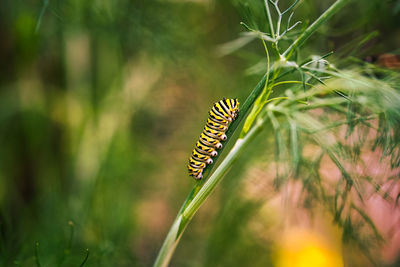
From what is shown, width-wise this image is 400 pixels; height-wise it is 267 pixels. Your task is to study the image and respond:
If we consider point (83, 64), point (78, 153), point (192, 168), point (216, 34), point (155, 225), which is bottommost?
point (155, 225)

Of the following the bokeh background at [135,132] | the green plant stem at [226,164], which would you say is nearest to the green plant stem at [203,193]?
the green plant stem at [226,164]

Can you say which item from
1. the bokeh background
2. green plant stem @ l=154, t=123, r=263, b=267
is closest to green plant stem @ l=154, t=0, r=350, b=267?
green plant stem @ l=154, t=123, r=263, b=267

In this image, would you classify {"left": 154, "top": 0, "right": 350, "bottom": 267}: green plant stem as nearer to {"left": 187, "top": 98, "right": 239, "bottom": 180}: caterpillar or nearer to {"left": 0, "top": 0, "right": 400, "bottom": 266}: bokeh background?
{"left": 187, "top": 98, "right": 239, "bottom": 180}: caterpillar

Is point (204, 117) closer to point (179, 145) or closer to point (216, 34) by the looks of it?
point (179, 145)

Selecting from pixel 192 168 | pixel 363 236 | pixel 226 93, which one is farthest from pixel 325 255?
pixel 192 168

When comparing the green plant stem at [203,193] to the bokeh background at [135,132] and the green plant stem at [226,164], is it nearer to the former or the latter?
the green plant stem at [226,164]

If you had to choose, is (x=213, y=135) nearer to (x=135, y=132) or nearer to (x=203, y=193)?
(x=203, y=193)

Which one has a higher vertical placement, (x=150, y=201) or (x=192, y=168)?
(x=192, y=168)
